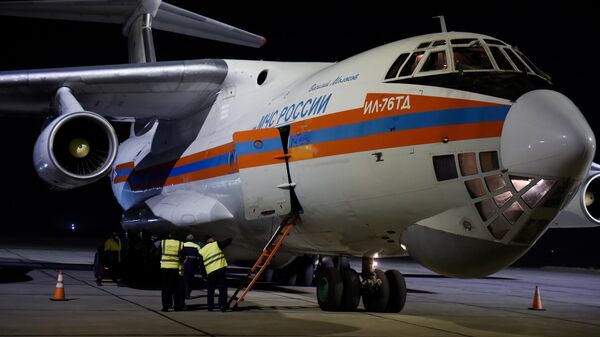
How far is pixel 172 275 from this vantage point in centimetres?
916

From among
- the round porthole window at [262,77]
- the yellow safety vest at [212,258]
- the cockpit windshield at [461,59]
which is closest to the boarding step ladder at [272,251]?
the yellow safety vest at [212,258]

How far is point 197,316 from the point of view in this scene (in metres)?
8.58

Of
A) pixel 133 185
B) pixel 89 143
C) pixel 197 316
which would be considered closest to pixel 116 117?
pixel 133 185

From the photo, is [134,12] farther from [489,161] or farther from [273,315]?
[489,161]

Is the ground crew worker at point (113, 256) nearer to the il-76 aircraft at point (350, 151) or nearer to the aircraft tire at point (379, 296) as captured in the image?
the il-76 aircraft at point (350, 151)

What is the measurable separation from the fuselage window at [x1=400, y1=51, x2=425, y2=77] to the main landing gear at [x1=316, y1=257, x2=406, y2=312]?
251cm

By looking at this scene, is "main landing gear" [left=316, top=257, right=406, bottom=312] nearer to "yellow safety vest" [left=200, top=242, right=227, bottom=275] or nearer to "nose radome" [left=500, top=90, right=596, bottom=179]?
"yellow safety vest" [left=200, top=242, right=227, bottom=275]

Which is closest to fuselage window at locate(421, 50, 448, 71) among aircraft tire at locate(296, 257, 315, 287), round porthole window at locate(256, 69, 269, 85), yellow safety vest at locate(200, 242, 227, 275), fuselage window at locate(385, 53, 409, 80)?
fuselage window at locate(385, 53, 409, 80)

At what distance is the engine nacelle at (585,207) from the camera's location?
9.70 metres

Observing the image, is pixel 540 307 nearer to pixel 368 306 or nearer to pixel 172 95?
pixel 368 306

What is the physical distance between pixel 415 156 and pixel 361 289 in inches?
103

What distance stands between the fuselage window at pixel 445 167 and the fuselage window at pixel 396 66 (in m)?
1.17

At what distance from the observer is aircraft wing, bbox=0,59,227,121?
11.4m

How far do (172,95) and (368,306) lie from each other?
4.68m
